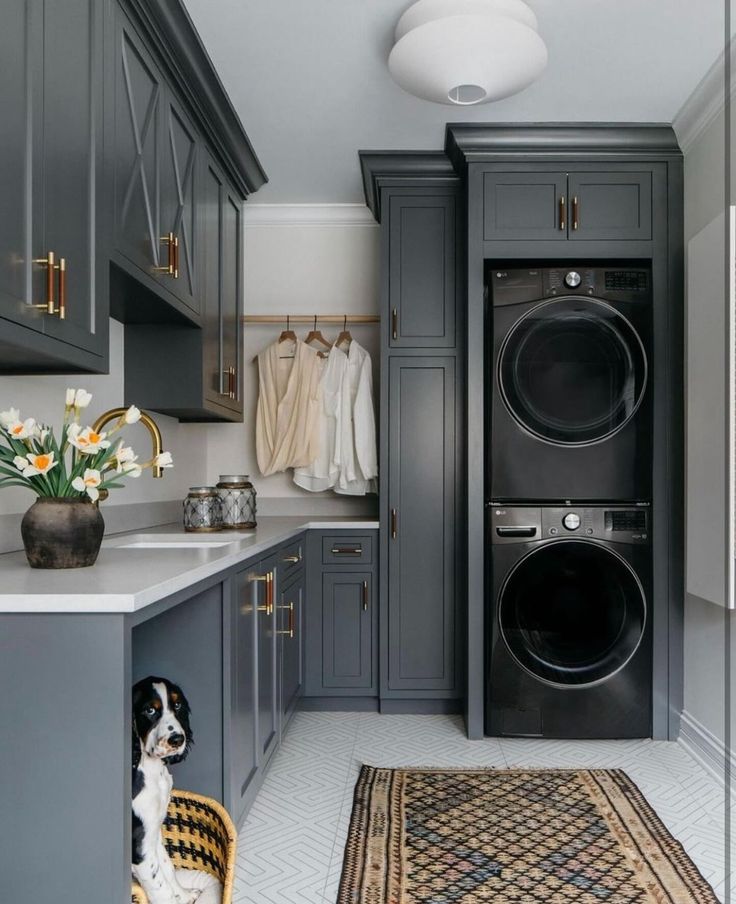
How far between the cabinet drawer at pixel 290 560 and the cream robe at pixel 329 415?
1.82ft

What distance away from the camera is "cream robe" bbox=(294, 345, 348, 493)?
13.1 feet

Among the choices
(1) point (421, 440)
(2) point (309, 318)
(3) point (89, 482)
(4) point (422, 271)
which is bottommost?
(3) point (89, 482)

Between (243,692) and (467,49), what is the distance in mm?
1971

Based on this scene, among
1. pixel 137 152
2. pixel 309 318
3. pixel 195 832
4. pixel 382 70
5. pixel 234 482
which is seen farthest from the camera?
pixel 309 318

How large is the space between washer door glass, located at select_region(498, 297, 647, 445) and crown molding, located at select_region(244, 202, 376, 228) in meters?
1.35

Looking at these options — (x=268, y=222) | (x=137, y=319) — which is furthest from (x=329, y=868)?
(x=268, y=222)

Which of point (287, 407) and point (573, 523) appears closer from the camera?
point (573, 523)

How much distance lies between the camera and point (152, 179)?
242 centimetres

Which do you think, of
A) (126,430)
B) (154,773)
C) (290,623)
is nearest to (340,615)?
(290,623)

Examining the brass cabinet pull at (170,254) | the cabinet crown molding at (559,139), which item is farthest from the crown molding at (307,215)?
the brass cabinet pull at (170,254)

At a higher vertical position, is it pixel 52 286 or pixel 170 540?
pixel 52 286

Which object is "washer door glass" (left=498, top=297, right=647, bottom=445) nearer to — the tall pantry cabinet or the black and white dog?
the tall pantry cabinet

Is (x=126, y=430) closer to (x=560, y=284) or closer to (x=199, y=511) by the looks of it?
(x=199, y=511)

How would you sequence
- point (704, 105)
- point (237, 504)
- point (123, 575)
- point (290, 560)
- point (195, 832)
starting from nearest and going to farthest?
point (123, 575) < point (195, 832) < point (704, 105) < point (290, 560) < point (237, 504)
